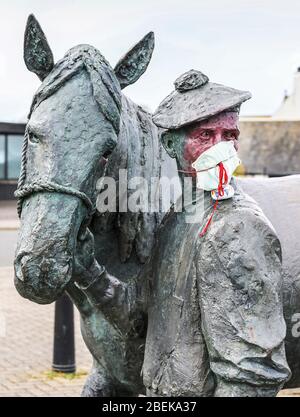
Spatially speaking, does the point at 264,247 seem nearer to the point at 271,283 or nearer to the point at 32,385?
the point at 271,283

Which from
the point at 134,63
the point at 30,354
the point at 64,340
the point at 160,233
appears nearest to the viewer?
the point at 134,63

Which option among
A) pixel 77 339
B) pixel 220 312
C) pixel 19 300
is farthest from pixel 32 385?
pixel 220 312

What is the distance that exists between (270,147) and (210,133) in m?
12.8

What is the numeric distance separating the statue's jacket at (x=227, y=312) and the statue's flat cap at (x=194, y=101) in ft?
0.88

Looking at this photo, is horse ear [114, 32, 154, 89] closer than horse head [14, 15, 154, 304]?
No

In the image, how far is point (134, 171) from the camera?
8.04 feet

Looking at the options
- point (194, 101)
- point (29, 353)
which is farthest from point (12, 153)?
point (194, 101)

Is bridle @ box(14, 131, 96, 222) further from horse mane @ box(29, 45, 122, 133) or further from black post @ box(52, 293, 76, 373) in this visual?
black post @ box(52, 293, 76, 373)

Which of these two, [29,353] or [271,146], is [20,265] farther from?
[271,146]

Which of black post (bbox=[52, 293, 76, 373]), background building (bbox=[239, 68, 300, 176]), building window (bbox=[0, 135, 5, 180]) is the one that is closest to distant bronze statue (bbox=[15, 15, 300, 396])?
black post (bbox=[52, 293, 76, 373])

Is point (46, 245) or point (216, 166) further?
point (216, 166)

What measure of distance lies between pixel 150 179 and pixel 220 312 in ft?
2.21

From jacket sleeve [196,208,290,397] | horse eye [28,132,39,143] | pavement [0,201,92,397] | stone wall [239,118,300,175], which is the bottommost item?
pavement [0,201,92,397]

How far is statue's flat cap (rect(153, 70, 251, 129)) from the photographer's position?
2.15 metres
